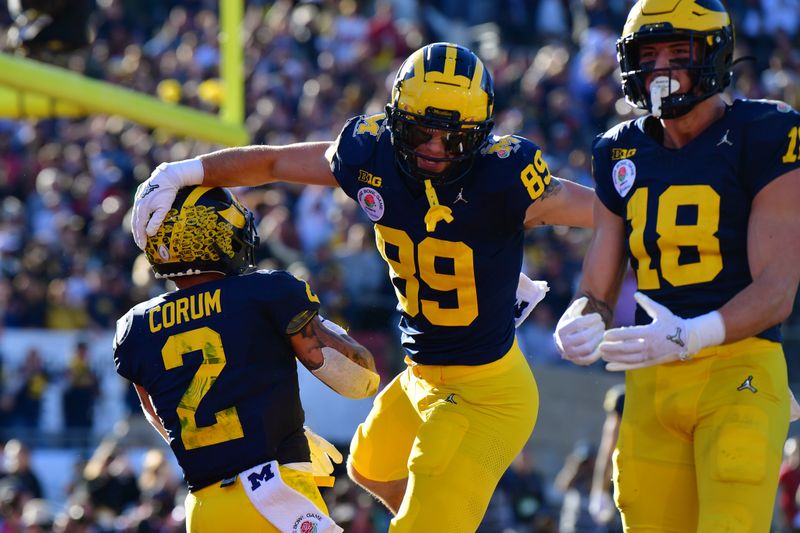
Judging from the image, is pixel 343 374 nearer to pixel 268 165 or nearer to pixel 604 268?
pixel 604 268

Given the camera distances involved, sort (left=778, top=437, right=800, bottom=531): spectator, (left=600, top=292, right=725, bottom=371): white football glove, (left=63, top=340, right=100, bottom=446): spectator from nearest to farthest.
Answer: (left=600, top=292, right=725, bottom=371): white football glove
(left=778, top=437, right=800, bottom=531): spectator
(left=63, top=340, right=100, bottom=446): spectator

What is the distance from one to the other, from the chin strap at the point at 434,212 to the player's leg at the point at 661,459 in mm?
868

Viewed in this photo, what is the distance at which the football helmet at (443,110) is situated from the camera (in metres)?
5.05

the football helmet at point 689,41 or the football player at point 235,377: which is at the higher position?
the football helmet at point 689,41

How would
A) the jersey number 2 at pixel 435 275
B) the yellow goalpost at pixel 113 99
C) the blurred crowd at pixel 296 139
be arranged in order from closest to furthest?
the jersey number 2 at pixel 435 275 → the yellow goalpost at pixel 113 99 → the blurred crowd at pixel 296 139

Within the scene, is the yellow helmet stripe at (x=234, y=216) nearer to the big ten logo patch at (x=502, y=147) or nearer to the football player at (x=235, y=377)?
the football player at (x=235, y=377)

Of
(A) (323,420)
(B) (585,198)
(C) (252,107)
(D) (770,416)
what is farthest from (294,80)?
(D) (770,416)

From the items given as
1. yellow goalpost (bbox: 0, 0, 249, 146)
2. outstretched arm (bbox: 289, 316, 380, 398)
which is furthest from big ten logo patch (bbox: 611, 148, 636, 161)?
yellow goalpost (bbox: 0, 0, 249, 146)

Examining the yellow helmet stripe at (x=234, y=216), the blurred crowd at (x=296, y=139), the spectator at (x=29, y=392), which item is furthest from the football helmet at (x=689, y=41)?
the spectator at (x=29, y=392)

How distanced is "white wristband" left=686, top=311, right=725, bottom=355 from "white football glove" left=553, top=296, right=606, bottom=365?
27 centimetres

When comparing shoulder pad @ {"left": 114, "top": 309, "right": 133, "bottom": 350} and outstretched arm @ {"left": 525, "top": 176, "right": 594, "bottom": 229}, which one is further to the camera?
outstretched arm @ {"left": 525, "top": 176, "right": 594, "bottom": 229}

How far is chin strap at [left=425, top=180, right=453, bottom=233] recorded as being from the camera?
512cm

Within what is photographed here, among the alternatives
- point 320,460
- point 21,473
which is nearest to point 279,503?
point 320,460

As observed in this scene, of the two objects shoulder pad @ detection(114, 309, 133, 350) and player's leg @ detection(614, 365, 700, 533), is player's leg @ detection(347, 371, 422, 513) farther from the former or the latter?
shoulder pad @ detection(114, 309, 133, 350)
